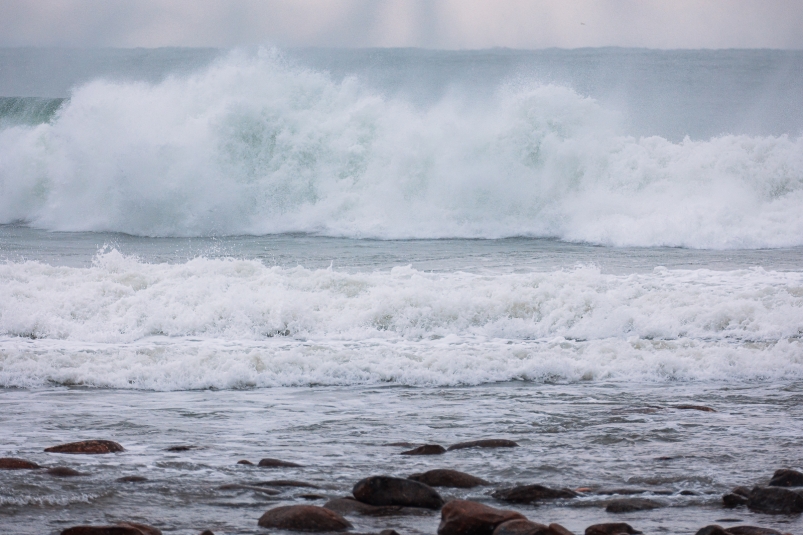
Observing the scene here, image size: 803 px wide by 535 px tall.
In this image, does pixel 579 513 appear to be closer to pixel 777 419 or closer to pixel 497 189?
pixel 777 419

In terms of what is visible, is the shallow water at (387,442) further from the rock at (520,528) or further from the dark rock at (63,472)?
the rock at (520,528)

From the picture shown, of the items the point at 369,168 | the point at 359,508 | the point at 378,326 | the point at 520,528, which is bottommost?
the point at 359,508

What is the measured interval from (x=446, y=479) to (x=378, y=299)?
6.35m

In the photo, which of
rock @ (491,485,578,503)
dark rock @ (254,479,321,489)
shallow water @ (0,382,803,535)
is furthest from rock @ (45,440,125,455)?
rock @ (491,485,578,503)

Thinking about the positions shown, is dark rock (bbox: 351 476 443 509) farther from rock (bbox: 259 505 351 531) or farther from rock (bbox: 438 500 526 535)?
rock (bbox: 438 500 526 535)

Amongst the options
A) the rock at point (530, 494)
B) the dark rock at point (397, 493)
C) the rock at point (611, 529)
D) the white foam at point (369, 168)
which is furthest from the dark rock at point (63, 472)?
the white foam at point (369, 168)

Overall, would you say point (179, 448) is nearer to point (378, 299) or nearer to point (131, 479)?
point (131, 479)

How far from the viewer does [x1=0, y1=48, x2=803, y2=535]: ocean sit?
578cm

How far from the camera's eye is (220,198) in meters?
21.6

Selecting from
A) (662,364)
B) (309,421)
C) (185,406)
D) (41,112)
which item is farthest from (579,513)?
(41,112)

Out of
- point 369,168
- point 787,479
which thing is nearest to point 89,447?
point 787,479

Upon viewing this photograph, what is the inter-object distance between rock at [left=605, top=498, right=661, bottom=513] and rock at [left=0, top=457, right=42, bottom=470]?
3.54m

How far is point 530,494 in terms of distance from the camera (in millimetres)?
5047

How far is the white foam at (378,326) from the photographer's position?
9.08 metres
